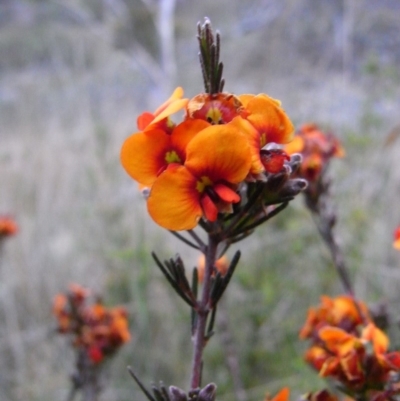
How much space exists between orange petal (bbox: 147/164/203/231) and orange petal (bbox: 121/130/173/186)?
0.14 feet

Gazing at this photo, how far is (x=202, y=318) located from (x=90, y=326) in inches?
40.9

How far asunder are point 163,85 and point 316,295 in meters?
4.63

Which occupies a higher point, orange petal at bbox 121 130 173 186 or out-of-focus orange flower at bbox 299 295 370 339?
orange petal at bbox 121 130 173 186

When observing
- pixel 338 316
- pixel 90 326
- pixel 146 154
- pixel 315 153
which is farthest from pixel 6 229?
pixel 146 154

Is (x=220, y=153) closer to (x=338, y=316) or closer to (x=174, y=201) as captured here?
(x=174, y=201)

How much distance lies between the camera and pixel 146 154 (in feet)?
2.32

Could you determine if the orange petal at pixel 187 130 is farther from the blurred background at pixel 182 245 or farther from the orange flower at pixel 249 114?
the blurred background at pixel 182 245

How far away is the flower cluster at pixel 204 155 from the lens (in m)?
0.65

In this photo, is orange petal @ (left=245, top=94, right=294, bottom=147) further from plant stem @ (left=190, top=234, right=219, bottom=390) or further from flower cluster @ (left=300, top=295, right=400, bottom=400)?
flower cluster @ (left=300, top=295, right=400, bottom=400)

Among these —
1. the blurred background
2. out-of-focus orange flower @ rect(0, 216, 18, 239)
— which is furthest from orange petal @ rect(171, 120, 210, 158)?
out-of-focus orange flower @ rect(0, 216, 18, 239)

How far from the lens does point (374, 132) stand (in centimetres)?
394

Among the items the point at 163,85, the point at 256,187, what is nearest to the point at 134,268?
the point at 256,187

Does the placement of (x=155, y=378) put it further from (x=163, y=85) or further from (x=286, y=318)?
(x=163, y=85)

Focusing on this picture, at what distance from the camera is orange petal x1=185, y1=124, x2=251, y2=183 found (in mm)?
633
